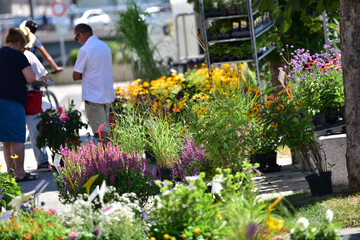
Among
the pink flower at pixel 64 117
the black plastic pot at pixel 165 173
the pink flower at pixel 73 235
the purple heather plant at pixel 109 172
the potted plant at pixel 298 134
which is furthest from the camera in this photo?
the pink flower at pixel 64 117

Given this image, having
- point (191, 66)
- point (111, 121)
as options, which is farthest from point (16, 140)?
point (191, 66)

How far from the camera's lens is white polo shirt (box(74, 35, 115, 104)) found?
7727mm

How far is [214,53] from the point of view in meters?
8.43

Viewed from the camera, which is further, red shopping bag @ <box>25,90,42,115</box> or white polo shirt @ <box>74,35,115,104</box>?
red shopping bag @ <box>25,90,42,115</box>

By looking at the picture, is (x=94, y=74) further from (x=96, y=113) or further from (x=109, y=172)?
(x=109, y=172)

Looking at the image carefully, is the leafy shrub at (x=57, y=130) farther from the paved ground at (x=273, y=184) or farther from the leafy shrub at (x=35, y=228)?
the leafy shrub at (x=35, y=228)

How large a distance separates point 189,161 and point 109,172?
122 centimetres

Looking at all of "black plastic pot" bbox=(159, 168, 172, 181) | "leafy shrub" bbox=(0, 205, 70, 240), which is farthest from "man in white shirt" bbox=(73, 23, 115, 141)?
"leafy shrub" bbox=(0, 205, 70, 240)

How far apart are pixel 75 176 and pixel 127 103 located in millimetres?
3501

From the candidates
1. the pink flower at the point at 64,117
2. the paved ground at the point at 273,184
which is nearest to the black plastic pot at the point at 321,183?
the paved ground at the point at 273,184

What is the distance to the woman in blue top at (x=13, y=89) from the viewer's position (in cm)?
717

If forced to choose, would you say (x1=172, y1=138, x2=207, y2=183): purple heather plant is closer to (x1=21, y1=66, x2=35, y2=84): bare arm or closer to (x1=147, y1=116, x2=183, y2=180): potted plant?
(x1=147, y1=116, x2=183, y2=180): potted plant

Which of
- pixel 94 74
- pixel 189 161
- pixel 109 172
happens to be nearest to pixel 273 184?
pixel 189 161

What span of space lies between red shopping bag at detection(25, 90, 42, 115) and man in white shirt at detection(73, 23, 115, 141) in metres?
0.60
